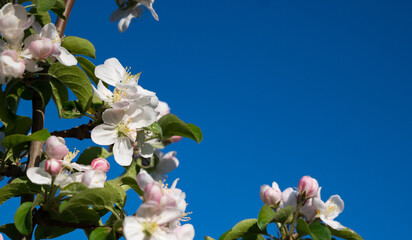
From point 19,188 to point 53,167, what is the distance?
218 millimetres

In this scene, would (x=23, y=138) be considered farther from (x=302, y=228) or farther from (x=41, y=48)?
(x=302, y=228)

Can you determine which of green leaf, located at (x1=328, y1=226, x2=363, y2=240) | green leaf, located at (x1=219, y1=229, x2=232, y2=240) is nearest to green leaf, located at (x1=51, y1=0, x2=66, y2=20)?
green leaf, located at (x1=219, y1=229, x2=232, y2=240)

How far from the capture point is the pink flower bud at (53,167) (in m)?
1.48

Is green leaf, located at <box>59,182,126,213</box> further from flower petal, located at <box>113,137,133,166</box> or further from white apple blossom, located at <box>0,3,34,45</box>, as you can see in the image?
white apple blossom, located at <box>0,3,34,45</box>

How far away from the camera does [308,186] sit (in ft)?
6.31

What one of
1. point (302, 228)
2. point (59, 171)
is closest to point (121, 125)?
point (59, 171)

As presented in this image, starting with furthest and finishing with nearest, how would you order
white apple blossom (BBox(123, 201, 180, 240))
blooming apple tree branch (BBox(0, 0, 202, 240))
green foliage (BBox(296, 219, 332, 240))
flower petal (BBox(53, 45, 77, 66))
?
green foliage (BBox(296, 219, 332, 240))
flower petal (BBox(53, 45, 77, 66))
blooming apple tree branch (BBox(0, 0, 202, 240))
white apple blossom (BBox(123, 201, 180, 240))

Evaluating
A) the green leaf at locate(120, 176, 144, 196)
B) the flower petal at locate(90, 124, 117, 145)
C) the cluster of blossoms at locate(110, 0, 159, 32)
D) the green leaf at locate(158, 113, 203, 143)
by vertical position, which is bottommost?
the green leaf at locate(120, 176, 144, 196)

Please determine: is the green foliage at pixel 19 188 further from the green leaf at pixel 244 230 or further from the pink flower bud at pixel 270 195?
the pink flower bud at pixel 270 195

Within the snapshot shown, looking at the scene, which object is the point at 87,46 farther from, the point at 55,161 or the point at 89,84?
the point at 55,161

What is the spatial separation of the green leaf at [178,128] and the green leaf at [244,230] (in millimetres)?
349

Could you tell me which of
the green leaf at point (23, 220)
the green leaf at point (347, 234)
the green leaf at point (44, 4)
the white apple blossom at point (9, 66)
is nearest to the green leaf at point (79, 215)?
the green leaf at point (23, 220)

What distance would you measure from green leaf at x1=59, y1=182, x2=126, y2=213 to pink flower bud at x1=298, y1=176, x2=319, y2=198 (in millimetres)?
740

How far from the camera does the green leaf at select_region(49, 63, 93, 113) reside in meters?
1.73
